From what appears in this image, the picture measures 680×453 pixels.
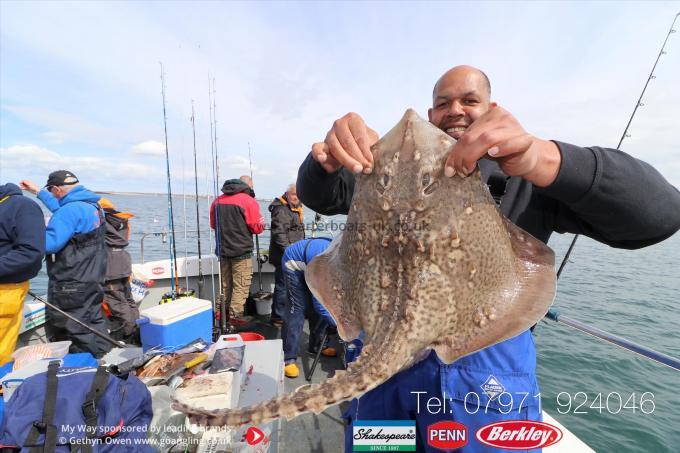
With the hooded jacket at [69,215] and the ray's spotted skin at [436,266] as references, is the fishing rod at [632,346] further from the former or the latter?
the hooded jacket at [69,215]

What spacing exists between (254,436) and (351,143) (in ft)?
8.99

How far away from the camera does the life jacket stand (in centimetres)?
246

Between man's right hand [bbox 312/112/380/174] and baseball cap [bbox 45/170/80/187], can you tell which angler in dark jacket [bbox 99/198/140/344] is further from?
man's right hand [bbox 312/112/380/174]

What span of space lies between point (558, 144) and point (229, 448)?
3.28 metres

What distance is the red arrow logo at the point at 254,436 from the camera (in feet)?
9.65

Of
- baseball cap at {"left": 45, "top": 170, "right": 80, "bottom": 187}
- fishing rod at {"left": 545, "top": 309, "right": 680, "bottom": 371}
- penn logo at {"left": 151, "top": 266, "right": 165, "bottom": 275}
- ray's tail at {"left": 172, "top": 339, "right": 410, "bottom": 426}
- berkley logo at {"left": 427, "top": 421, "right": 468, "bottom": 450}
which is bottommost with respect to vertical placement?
penn logo at {"left": 151, "top": 266, "right": 165, "bottom": 275}

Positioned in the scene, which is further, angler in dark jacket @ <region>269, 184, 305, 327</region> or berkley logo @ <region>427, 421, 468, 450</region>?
angler in dark jacket @ <region>269, 184, 305, 327</region>

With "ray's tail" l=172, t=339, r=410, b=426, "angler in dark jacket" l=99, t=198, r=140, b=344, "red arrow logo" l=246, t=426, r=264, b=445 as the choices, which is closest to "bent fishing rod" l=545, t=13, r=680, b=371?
"ray's tail" l=172, t=339, r=410, b=426

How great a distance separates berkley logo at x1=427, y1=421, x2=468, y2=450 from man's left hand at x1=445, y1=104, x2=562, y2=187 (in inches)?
55.2

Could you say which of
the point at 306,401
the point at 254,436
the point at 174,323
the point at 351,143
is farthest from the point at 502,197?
the point at 174,323

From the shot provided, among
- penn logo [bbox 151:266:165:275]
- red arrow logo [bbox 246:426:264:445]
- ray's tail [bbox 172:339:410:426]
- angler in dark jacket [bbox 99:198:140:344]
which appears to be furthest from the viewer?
penn logo [bbox 151:266:165:275]

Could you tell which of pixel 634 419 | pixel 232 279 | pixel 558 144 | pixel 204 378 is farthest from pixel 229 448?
pixel 634 419

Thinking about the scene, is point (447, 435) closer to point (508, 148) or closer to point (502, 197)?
point (502, 197)

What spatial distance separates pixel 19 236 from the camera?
4.64 meters
